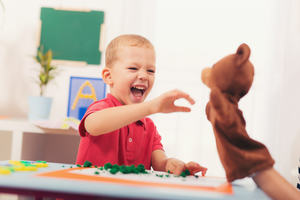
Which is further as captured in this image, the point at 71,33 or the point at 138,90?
the point at 71,33

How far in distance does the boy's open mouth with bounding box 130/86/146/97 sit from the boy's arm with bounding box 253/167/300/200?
514mm

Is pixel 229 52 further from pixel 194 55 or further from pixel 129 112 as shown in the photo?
pixel 129 112

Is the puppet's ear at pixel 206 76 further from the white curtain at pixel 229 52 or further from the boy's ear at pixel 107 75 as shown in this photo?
the white curtain at pixel 229 52

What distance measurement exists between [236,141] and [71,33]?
1834 mm

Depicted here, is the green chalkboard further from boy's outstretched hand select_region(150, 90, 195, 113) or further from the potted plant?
boy's outstretched hand select_region(150, 90, 195, 113)

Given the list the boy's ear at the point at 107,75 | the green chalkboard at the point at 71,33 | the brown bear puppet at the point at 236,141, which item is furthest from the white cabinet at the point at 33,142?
the brown bear puppet at the point at 236,141

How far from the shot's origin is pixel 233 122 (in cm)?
57

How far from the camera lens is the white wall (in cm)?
214

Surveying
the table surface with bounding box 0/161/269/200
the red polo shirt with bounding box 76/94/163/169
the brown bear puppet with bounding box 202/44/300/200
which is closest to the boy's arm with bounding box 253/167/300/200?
the brown bear puppet with bounding box 202/44/300/200

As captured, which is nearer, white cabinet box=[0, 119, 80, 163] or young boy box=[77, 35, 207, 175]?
young boy box=[77, 35, 207, 175]

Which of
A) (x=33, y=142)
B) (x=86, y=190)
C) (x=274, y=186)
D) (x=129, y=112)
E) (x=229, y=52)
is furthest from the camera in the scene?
(x=229, y=52)

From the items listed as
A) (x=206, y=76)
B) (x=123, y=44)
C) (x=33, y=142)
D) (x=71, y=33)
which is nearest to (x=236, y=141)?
(x=206, y=76)

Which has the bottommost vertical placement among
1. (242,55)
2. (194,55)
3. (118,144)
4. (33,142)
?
(33,142)

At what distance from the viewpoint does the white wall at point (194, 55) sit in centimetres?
214
